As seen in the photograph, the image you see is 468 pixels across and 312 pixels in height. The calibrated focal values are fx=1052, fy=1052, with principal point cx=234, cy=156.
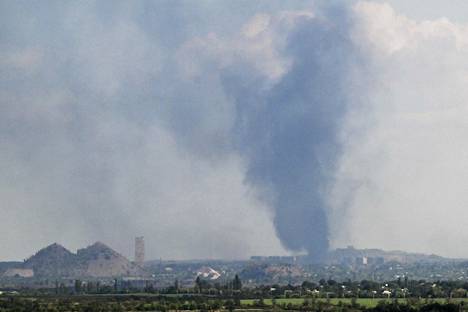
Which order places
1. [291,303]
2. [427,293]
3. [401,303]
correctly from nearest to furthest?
[401,303] → [291,303] → [427,293]

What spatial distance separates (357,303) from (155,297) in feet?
148

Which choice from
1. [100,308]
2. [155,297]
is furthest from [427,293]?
[100,308]

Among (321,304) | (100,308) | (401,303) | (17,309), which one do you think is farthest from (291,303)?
(17,309)

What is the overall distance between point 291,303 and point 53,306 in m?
37.9

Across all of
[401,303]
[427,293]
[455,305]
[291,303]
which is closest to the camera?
[455,305]

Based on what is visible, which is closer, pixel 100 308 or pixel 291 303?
pixel 100 308

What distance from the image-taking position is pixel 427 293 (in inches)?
7500

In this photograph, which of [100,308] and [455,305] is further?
[100,308]

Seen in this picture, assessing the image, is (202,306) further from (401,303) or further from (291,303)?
(401,303)

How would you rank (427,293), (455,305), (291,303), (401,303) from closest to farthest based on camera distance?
(455,305)
(401,303)
(291,303)
(427,293)

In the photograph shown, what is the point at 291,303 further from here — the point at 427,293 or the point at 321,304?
the point at 427,293

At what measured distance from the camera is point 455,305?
140 metres

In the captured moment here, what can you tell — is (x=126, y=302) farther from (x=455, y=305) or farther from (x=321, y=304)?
(x=455, y=305)

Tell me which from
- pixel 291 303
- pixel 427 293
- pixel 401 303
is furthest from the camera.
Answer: pixel 427 293
